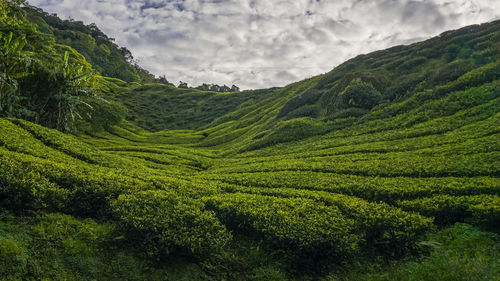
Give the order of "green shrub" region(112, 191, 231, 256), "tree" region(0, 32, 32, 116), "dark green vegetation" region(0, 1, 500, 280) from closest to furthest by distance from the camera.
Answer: "dark green vegetation" region(0, 1, 500, 280), "green shrub" region(112, 191, 231, 256), "tree" region(0, 32, 32, 116)

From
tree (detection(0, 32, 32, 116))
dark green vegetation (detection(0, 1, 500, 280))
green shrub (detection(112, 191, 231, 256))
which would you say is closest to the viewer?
dark green vegetation (detection(0, 1, 500, 280))

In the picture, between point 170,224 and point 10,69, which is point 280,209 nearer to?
point 170,224

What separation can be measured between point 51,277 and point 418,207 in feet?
42.1

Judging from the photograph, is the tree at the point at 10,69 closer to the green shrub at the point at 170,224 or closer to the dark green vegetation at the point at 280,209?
the dark green vegetation at the point at 280,209

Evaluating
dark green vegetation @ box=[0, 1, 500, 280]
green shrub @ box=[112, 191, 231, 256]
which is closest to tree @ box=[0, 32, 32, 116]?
dark green vegetation @ box=[0, 1, 500, 280]

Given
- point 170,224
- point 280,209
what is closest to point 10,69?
point 170,224

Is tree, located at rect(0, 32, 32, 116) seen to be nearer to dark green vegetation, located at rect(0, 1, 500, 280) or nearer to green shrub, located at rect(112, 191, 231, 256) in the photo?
dark green vegetation, located at rect(0, 1, 500, 280)

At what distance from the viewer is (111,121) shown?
47.8 meters

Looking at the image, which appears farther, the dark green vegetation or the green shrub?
the green shrub

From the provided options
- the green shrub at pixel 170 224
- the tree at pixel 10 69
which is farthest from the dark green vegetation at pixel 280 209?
the tree at pixel 10 69

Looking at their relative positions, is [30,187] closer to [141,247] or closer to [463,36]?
[141,247]

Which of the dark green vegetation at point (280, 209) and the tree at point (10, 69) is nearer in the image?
the dark green vegetation at point (280, 209)

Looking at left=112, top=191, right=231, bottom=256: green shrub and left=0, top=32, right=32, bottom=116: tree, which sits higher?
left=0, top=32, right=32, bottom=116: tree

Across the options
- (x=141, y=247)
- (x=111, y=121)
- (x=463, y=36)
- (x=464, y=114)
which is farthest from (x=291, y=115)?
(x=141, y=247)
